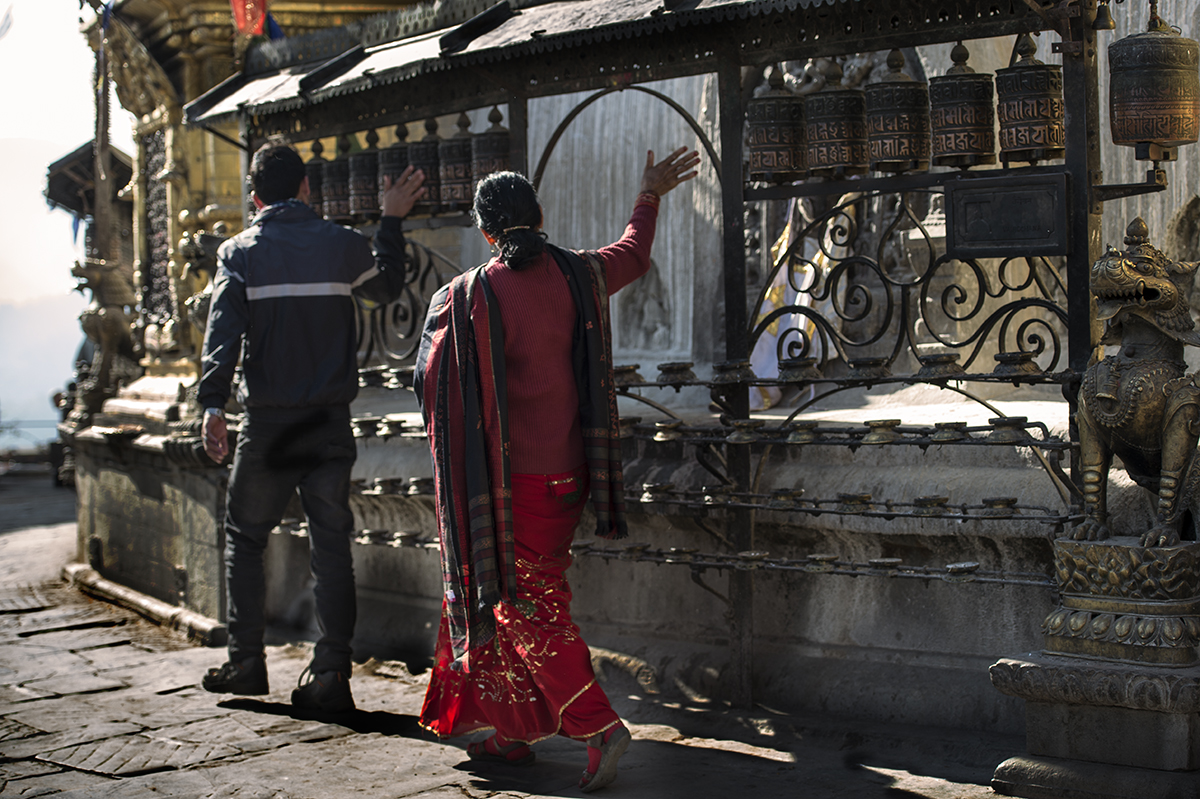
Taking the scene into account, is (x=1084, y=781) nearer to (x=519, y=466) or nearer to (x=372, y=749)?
(x=519, y=466)

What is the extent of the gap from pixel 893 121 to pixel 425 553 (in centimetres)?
267

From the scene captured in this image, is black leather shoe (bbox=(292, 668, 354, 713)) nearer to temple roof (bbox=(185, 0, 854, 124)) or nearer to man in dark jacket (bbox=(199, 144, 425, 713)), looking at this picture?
man in dark jacket (bbox=(199, 144, 425, 713))

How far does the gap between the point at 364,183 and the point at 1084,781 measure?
11.6 ft

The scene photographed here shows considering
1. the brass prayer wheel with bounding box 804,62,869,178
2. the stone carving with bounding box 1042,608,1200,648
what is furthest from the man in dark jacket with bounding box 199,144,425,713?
the stone carving with bounding box 1042,608,1200,648

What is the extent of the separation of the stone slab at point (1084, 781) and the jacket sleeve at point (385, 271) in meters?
2.65

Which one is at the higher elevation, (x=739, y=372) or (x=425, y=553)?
(x=739, y=372)

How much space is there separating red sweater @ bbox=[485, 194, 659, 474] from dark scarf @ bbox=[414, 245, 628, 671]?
4 centimetres

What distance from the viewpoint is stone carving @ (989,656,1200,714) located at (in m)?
3.11

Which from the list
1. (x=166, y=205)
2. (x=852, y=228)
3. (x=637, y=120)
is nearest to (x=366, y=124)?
(x=852, y=228)

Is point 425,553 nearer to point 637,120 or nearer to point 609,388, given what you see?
point 609,388

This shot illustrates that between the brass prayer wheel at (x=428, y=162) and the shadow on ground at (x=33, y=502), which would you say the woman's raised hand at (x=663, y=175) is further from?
the shadow on ground at (x=33, y=502)

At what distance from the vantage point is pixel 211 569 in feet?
19.5

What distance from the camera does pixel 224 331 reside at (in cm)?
450

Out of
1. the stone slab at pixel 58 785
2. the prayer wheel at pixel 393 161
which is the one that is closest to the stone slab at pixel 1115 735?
the stone slab at pixel 58 785
